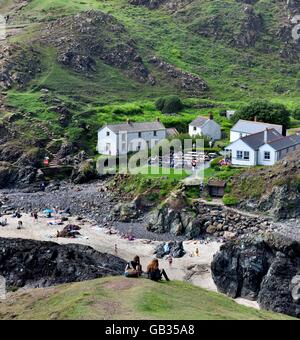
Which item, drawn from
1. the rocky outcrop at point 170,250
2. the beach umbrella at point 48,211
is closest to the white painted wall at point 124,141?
the beach umbrella at point 48,211

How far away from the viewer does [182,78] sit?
136250 mm

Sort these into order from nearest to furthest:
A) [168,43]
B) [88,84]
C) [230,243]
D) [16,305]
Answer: [16,305] → [230,243] → [88,84] → [168,43]

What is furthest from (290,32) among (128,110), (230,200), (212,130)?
(230,200)

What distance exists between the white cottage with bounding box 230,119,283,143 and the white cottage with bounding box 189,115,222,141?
604cm

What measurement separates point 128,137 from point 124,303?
2585 inches

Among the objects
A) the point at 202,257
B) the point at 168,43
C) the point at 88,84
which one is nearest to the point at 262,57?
the point at 168,43

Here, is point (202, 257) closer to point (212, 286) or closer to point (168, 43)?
point (212, 286)

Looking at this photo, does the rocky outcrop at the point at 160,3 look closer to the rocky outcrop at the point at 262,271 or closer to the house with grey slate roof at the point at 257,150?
the house with grey slate roof at the point at 257,150

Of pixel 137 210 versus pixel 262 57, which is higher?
pixel 262 57

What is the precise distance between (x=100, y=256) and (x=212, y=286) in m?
8.98

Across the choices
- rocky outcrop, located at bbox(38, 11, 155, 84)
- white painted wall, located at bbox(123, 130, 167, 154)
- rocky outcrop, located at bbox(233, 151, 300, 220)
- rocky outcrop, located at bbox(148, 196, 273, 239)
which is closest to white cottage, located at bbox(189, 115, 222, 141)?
white painted wall, located at bbox(123, 130, 167, 154)

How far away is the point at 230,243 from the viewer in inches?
2004

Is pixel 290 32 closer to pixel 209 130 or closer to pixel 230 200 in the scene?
pixel 209 130

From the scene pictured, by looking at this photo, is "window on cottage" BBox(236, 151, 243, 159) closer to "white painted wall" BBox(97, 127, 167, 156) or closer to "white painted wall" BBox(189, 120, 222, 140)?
"white painted wall" BBox(189, 120, 222, 140)
